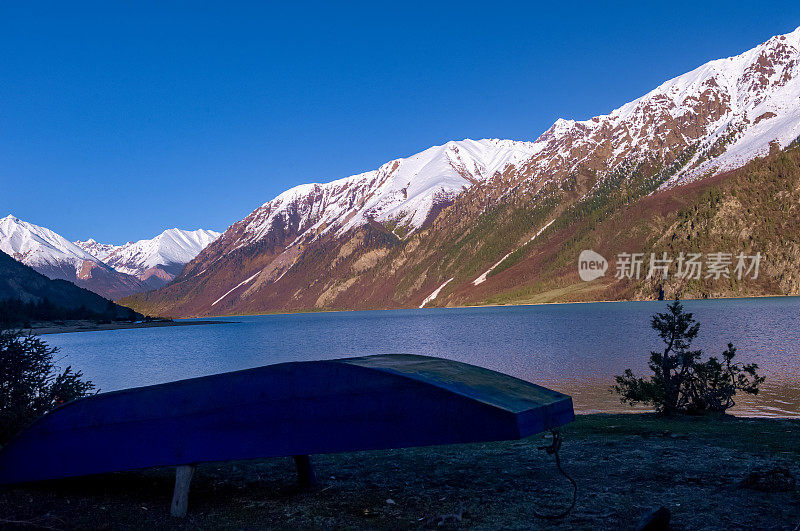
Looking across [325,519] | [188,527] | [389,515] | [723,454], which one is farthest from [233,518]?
[723,454]

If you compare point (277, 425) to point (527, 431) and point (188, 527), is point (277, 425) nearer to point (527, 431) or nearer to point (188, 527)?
point (188, 527)

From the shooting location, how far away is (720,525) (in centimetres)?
709

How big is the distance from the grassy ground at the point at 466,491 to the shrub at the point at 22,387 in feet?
11.0

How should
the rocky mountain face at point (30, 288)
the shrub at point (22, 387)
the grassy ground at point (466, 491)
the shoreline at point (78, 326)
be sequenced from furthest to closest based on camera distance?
the rocky mountain face at point (30, 288) → the shoreline at point (78, 326) → the shrub at point (22, 387) → the grassy ground at point (466, 491)

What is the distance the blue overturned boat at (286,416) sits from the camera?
7469 mm

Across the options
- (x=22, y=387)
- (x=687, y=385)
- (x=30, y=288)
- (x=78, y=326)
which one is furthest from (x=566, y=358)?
(x=30, y=288)

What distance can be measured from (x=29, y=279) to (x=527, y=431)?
729 feet

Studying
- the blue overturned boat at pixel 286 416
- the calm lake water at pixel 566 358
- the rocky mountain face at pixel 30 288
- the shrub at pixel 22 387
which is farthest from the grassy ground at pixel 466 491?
→ the rocky mountain face at pixel 30 288

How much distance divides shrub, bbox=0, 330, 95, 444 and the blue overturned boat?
11.5ft

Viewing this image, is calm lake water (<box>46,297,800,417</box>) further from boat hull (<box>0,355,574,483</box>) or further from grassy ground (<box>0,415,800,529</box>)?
boat hull (<box>0,355,574,483</box>)

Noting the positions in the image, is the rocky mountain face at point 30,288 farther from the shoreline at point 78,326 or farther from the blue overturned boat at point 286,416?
the blue overturned boat at point 286,416

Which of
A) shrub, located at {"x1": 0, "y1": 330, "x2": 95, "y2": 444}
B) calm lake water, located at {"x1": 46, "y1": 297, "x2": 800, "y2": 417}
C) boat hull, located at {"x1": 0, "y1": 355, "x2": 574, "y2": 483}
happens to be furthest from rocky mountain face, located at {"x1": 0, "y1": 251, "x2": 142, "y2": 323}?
boat hull, located at {"x1": 0, "y1": 355, "x2": 574, "y2": 483}

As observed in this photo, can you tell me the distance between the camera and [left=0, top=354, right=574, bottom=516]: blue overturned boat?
24.5 feet

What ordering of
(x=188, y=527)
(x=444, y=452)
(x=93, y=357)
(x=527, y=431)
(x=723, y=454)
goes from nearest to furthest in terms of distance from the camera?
(x=527, y=431) → (x=188, y=527) → (x=723, y=454) → (x=444, y=452) → (x=93, y=357)
